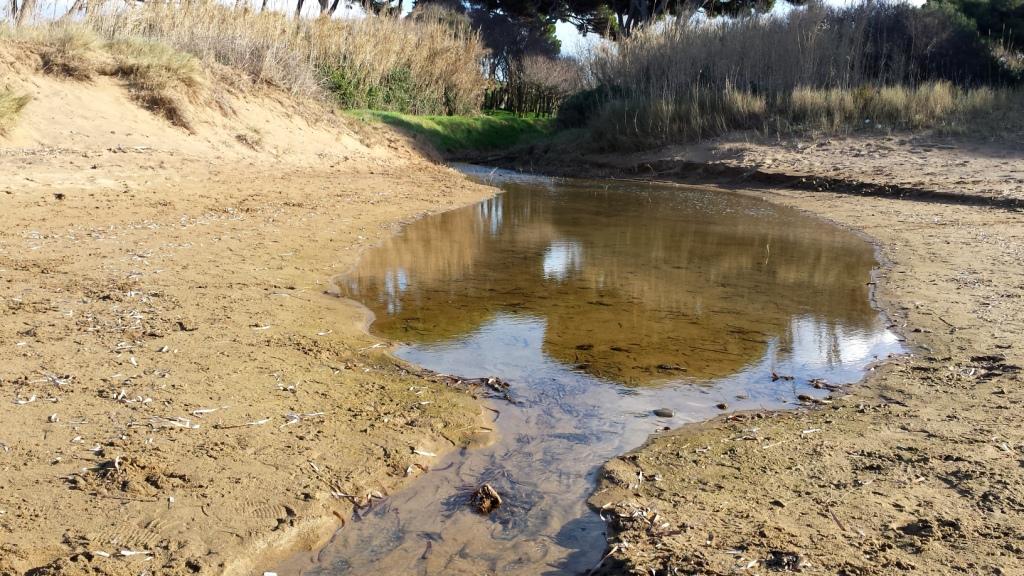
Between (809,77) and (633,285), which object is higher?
(809,77)

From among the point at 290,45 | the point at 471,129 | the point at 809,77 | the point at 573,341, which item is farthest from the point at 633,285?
the point at 471,129

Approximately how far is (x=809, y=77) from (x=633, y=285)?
44.8 feet

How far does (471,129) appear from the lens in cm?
2320

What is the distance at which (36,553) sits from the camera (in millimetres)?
2535

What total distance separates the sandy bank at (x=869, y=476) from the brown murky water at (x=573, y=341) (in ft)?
0.70

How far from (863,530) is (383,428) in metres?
2.00

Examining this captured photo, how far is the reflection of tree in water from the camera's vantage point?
17.4ft

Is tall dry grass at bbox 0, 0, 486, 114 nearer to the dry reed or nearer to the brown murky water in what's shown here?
the dry reed

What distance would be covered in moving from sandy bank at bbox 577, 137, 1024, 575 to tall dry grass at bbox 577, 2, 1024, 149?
39.4 feet

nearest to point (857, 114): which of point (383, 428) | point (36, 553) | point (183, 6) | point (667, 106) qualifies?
point (667, 106)

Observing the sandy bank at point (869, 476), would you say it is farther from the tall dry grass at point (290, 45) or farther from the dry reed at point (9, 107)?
the tall dry grass at point (290, 45)

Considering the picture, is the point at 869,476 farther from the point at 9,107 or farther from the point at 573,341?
the point at 9,107

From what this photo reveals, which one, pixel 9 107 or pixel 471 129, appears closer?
pixel 9 107

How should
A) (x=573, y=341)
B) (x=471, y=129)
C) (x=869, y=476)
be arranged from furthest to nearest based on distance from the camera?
1. (x=471, y=129)
2. (x=573, y=341)
3. (x=869, y=476)
